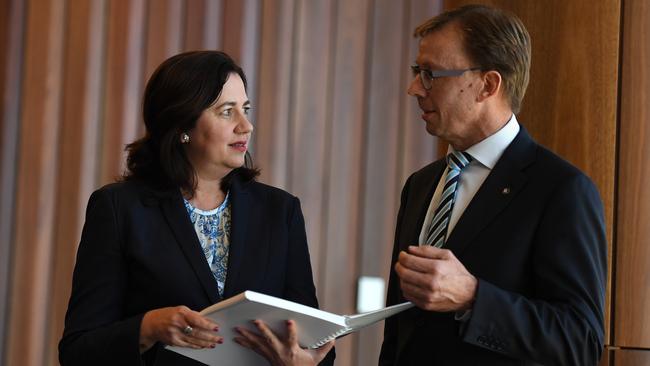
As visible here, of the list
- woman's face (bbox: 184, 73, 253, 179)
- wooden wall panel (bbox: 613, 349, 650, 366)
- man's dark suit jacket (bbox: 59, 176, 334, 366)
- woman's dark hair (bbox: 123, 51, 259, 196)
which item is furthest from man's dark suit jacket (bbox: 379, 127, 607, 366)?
wooden wall panel (bbox: 613, 349, 650, 366)

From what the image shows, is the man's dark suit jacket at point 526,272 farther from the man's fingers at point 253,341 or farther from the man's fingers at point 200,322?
the man's fingers at point 200,322

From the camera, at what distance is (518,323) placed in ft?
7.22

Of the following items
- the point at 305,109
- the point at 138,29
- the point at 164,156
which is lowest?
the point at 164,156

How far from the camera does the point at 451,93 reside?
254cm

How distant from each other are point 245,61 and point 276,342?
2068 millimetres

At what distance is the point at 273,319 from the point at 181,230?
55 centimetres

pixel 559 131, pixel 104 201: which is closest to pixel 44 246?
pixel 104 201

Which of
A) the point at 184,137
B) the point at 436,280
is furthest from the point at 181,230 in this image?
the point at 436,280

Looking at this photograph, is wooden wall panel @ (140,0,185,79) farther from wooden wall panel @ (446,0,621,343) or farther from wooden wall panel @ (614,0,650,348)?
wooden wall panel @ (614,0,650,348)

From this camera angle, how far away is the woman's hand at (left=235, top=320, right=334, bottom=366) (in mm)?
2344

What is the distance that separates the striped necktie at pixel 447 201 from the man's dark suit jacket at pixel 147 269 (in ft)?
1.64

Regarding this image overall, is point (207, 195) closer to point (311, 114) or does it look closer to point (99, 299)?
point (99, 299)

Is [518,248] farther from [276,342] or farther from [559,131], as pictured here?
[559,131]

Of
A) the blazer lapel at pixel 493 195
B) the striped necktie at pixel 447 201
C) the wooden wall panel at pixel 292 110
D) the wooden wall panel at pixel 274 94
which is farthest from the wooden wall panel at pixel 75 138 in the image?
the blazer lapel at pixel 493 195
